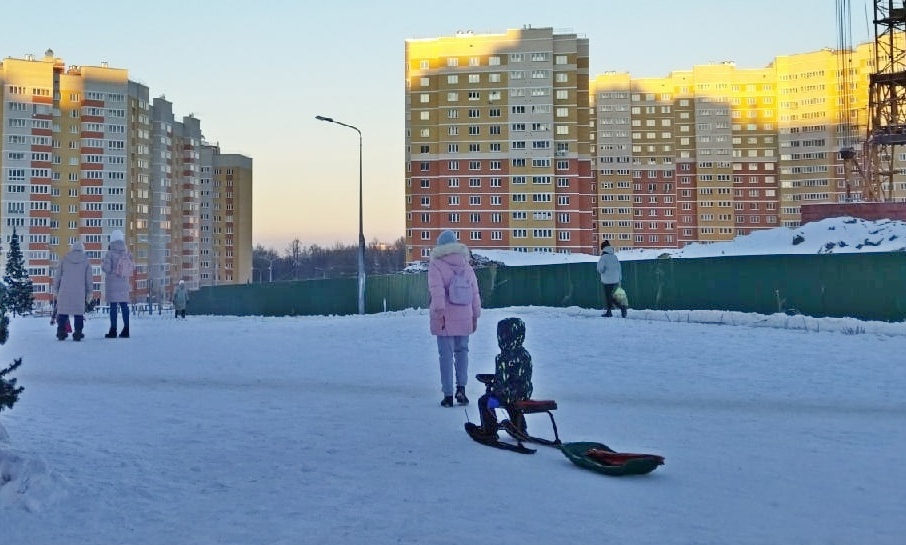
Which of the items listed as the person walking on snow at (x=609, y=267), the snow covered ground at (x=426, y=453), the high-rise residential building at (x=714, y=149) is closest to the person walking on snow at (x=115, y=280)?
the snow covered ground at (x=426, y=453)

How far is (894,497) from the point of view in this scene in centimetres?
439

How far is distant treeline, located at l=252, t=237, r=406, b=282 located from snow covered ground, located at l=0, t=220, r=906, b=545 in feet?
441

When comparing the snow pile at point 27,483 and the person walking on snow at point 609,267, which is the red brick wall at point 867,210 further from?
the snow pile at point 27,483

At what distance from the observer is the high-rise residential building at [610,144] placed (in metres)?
83.9

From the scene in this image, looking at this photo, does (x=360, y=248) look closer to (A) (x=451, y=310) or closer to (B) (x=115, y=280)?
(B) (x=115, y=280)

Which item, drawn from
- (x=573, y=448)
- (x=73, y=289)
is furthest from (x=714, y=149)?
(x=573, y=448)

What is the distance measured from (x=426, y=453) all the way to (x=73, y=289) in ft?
32.7

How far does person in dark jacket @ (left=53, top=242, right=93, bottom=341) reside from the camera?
12.8m

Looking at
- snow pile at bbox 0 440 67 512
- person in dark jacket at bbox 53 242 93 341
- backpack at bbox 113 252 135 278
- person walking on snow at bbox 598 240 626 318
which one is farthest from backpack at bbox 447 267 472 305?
person walking on snow at bbox 598 240 626 318

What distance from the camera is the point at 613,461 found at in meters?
4.70

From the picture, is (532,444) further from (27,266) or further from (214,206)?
(214,206)

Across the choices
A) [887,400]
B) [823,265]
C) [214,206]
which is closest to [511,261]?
[823,265]

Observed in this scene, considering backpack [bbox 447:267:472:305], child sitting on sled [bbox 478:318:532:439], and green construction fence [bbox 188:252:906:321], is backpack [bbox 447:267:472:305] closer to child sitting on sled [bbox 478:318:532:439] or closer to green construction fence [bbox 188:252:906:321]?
child sitting on sled [bbox 478:318:532:439]

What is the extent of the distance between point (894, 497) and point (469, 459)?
256 cm
